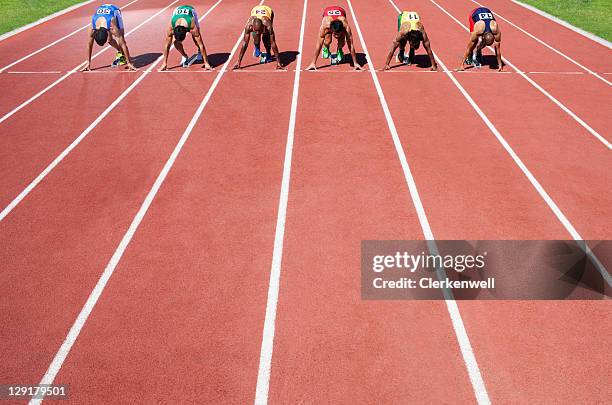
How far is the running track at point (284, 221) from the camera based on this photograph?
160 inches

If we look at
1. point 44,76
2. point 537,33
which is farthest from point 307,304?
point 537,33

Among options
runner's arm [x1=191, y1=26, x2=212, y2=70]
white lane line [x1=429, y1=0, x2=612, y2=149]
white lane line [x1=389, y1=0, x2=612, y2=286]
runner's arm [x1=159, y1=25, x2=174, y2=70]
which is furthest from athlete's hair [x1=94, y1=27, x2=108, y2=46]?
white lane line [x1=429, y1=0, x2=612, y2=149]

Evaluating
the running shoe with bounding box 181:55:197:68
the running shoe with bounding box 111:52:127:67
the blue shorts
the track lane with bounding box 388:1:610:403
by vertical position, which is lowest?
the track lane with bounding box 388:1:610:403

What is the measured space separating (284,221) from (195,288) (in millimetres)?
1612

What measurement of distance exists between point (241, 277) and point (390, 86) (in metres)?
7.11

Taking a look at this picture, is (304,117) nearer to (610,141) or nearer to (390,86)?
(390,86)

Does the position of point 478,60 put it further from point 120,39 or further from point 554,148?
point 120,39

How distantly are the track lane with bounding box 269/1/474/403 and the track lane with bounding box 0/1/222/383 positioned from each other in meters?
2.31

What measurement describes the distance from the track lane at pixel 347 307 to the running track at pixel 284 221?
0.07 ft

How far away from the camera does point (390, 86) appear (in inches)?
414

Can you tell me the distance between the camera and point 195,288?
16.2 feet

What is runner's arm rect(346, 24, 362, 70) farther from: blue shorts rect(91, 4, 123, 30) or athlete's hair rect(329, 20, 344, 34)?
blue shorts rect(91, 4, 123, 30)

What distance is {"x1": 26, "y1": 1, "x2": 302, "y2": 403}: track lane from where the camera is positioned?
4000 mm

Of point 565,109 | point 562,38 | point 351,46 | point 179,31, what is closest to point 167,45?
point 179,31
